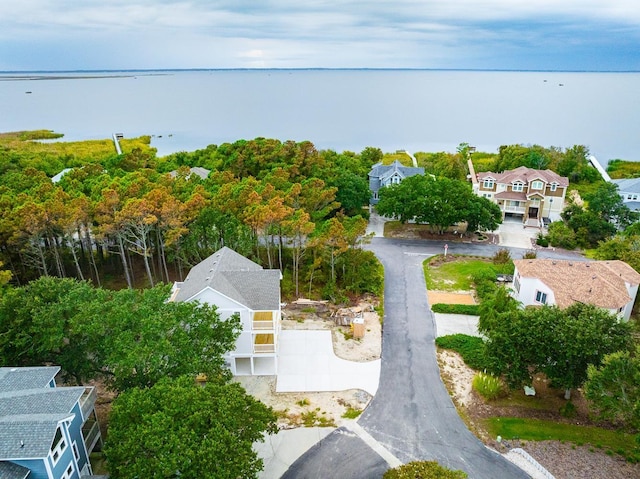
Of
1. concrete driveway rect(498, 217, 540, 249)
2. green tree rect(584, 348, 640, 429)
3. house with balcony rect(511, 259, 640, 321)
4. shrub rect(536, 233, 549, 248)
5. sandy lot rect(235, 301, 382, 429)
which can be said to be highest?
green tree rect(584, 348, 640, 429)

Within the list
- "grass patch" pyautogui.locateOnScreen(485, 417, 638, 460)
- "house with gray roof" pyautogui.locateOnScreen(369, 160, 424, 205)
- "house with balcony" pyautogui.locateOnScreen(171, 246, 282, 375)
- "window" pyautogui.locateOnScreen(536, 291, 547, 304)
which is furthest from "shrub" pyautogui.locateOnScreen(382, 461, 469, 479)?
"house with gray roof" pyautogui.locateOnScreen(369, 160, 424, 205)

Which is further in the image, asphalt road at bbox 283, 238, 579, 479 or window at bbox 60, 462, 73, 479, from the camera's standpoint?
asphalt road at bbox 283, 238, 579, 479

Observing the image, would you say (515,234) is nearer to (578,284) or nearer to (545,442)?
(578,284)

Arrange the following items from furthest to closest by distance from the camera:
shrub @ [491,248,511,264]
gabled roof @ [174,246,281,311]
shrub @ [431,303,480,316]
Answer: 1. shrub @ [491,248,511,264]
2. shrub @ [431,303,480,316]
3. gabled roof @ [174,246,281,311]

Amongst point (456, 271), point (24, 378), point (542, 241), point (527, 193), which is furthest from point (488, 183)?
point (24, 378)

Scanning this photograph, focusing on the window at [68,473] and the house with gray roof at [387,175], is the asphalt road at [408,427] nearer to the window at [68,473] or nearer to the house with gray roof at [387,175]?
the window at [68,473]

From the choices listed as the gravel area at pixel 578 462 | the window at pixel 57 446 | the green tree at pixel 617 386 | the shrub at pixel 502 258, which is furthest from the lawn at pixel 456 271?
the window at pixel 57 446

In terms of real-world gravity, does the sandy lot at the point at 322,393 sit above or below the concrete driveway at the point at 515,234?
above

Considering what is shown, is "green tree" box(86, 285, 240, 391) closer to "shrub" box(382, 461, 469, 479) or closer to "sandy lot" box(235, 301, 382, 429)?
"sandy lot" box(235, 301, 382, 429)
